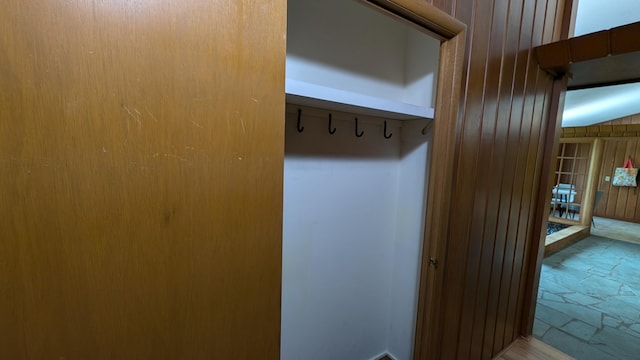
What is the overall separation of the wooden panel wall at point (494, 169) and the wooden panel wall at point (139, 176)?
0.87 meters

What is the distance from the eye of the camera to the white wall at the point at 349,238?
129cm

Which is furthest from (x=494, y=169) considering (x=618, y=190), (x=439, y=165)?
(x=618, y=190)

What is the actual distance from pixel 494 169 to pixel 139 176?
1.53 m

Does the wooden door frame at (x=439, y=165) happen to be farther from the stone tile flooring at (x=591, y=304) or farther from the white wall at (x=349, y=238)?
the stone tile flooring at (x=591, y=304)

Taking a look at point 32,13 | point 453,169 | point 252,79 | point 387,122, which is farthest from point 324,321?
point 32,13

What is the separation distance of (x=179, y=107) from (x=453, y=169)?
1.11 m

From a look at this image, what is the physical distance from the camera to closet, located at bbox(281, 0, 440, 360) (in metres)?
1.22

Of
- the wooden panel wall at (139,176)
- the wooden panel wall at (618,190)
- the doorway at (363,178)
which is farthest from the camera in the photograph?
the wooden panel wall at (618,190)

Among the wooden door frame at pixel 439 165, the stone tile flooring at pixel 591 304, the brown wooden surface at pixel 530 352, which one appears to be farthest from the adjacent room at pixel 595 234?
the wooden door frame at pixel 439 165

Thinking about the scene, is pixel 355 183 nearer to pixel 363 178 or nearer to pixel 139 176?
pixel 363 178

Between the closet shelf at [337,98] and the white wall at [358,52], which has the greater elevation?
the white wall at [358,52]

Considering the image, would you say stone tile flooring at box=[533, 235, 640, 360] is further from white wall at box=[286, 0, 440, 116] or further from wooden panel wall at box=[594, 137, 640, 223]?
wooden panel wall at box=[594, 137, 640, 223]

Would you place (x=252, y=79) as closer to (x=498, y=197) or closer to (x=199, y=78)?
(x=199, y=78)

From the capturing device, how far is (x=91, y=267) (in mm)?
465
